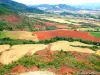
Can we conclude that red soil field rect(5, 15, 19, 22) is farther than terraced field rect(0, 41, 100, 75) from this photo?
Yes

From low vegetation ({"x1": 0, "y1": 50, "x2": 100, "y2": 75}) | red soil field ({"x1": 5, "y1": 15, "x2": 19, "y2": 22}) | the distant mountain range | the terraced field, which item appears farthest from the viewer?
the distant mountain range

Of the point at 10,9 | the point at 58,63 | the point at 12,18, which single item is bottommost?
the point at 12,18

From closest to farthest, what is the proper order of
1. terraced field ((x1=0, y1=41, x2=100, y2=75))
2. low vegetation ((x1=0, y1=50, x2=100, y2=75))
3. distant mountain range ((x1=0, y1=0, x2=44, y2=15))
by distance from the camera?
terraced field ((x1=0, y1=41, x2=100, y2=75)), low vegetation ((x1=0, y1=50, x2=100, y2=75)), distant mountain range ((x1=0, y1=0, x2=44, y2=15))

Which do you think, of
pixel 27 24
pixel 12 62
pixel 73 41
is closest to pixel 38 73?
pixel 12 62

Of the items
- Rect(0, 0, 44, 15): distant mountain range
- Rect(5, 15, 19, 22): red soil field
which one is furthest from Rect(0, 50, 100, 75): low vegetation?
Rect(0, 0, 44, 15): distant mountain range

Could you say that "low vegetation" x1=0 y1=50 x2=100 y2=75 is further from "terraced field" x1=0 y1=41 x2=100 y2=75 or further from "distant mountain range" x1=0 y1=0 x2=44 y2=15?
"distant mountain range" x1=0 y1=0 x2=44 y2=15

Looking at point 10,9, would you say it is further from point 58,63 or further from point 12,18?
point 58,63

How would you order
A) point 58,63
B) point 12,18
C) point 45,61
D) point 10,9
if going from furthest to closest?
1. point 10,9
2. point 12,18
3. point 45,61
4. point 58,63

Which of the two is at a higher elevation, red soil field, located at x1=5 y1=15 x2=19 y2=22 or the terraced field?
the terraced field

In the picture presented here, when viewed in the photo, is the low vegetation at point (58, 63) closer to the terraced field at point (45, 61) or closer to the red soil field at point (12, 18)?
the terraced field at point (45, 61)

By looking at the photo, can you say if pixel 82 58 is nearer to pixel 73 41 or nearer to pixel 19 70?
pixel 19 70

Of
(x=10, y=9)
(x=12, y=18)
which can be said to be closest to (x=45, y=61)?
(x=12, y=18)
